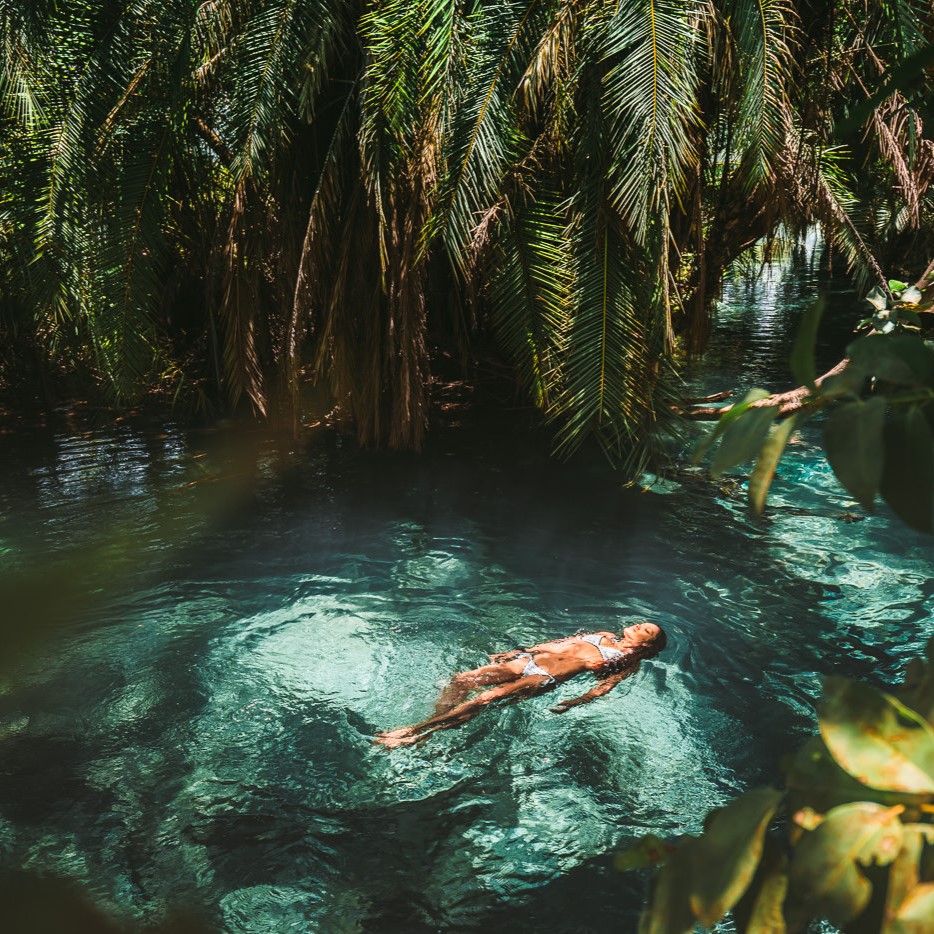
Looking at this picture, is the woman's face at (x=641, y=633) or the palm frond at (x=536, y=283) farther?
the palm frond at (x=536, y=283)

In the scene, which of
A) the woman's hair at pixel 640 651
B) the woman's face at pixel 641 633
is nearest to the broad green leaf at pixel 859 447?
the woman's hair at pixel 640 651

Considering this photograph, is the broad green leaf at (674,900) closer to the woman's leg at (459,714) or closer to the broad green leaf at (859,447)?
the broad green leaf at (859,447)

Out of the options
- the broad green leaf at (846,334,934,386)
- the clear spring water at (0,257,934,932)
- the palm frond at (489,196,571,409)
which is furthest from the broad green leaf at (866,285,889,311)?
the palm frond at (489,196,571,409)

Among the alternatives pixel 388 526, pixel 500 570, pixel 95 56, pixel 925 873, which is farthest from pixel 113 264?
pixel 925 873

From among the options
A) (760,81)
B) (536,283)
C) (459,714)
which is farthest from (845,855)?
(536,283)

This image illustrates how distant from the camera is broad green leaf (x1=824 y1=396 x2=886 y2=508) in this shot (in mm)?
633

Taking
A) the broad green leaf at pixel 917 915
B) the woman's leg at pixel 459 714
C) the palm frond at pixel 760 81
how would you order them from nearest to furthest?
the broad green leaf at pixel 917 915 < the woman's leg at pixel 459 714 < the palm frond at pixel 760 81

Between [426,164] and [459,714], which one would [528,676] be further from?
[426,164]

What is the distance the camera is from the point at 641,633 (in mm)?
4828

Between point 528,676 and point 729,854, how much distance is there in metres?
3.98

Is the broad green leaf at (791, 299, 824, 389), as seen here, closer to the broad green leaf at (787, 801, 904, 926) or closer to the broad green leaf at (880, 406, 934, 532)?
the broad green leaf at (880, 406, 934, 532)

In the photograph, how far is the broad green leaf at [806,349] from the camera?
65 centimetres

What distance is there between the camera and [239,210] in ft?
23.1

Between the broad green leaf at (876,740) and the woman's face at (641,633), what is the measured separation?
4.25 m
